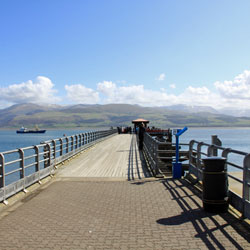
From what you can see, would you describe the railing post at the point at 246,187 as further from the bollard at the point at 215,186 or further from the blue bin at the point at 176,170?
the blue bin at the point at 176,170

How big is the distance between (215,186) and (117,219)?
2.15 m

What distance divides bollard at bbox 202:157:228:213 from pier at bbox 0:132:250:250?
181 millimetres

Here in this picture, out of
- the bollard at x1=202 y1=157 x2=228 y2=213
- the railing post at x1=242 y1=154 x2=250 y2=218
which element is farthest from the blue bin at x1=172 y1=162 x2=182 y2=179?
the railing post at x1=242 y1=154 x2=250 y2=218

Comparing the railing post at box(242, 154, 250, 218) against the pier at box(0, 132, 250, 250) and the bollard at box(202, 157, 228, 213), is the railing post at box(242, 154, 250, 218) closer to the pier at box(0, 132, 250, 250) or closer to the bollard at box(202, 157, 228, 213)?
the pier at box(0, 132, 250, 250)

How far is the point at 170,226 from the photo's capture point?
5.70m

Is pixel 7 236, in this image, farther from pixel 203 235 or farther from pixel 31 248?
pixel 203 235

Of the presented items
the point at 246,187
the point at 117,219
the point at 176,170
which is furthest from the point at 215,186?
the point at 176,170

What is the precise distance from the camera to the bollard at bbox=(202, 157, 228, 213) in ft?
21.5

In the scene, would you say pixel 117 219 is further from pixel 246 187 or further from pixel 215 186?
pixel 246 187

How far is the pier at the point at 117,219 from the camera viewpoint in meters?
4.95

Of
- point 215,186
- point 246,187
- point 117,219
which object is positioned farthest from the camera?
point 215,186

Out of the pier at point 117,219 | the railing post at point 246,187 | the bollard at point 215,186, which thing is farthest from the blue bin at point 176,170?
the railing post at point 246,187

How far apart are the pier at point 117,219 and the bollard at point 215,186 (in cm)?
18

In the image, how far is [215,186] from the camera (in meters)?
6.66
